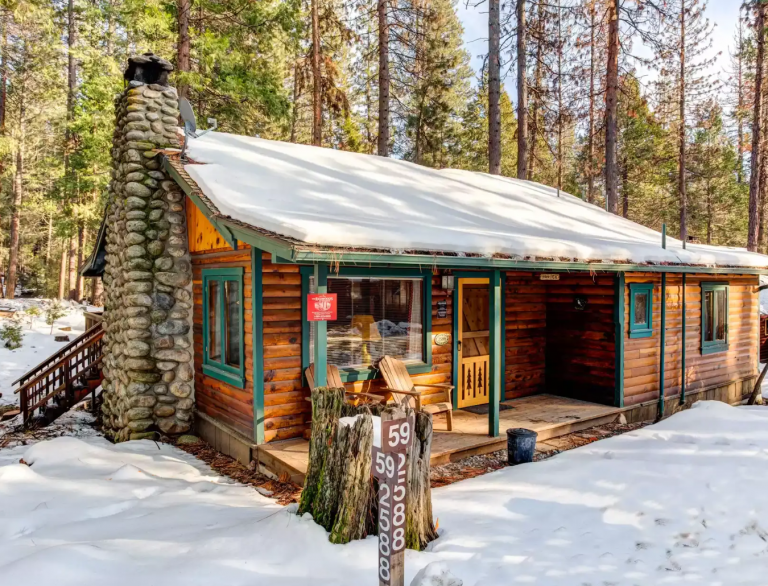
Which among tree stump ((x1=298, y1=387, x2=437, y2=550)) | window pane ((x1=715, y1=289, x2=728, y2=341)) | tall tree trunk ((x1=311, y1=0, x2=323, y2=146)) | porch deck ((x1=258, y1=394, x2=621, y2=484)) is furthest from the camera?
tall tree trunk ((x1=311, y1=0, x2=323, y2=146))

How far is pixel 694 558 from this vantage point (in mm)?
3875

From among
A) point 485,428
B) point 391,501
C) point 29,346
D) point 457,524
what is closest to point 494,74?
point 485,428

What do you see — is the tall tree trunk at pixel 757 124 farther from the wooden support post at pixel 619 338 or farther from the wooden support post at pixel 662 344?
the wooden support post at pixel 619 338

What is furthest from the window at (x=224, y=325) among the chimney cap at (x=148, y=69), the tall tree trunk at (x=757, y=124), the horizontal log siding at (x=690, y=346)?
the tall tree trunk at (x=757, y=124)

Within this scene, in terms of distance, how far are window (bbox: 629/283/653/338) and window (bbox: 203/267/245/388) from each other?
230 inches

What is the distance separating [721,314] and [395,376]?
7.06m

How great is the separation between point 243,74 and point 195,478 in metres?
10.9

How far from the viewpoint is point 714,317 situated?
9.79 meters

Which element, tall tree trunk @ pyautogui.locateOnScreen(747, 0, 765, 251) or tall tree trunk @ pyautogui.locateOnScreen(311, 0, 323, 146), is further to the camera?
tall tree trunk @ pyautogui.locateOnScreen(747, 0, 765, 251)

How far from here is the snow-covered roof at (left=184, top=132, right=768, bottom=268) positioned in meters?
5.39

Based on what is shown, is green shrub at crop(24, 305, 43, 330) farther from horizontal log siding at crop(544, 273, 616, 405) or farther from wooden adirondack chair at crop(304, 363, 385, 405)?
horizontal log siding at crop(544, 273, 616, 405)

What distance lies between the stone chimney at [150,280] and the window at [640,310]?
6582mm

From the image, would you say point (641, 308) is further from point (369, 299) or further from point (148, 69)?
point (148, 69)

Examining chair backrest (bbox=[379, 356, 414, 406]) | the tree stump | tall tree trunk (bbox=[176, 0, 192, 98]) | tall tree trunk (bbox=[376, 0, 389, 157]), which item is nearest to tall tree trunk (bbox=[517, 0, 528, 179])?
tall tree trunk (bbox=[376, 0, 389, 157])
